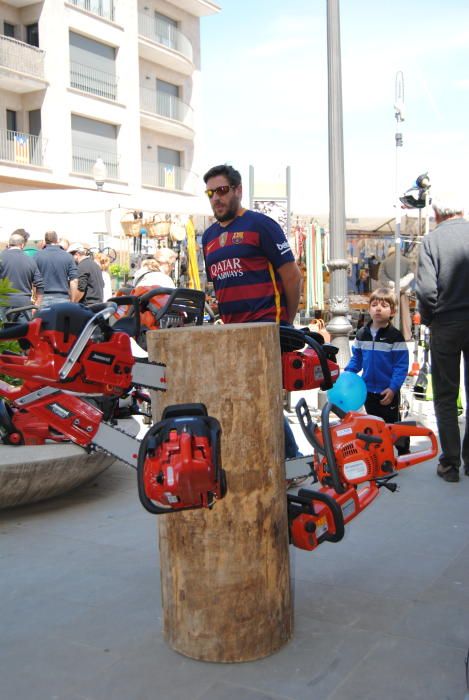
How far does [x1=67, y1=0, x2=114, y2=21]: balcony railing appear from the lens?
34688mm

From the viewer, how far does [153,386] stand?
3020mm

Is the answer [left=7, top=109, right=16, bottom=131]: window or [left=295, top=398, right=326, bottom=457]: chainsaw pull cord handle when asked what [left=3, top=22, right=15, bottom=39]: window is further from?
[left=295, top=398, right=326, bottom=457]: chainsaw pull cord handle

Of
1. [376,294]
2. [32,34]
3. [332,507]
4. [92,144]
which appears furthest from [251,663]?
[32,34]

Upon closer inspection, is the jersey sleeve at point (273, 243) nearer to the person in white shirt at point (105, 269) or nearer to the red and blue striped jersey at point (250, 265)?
the red and blue striped jersey at point (250, 265)

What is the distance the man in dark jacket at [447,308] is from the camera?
18.5 feet

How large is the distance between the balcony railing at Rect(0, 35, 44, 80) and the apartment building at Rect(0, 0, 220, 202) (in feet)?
0.13

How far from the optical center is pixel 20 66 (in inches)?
1251

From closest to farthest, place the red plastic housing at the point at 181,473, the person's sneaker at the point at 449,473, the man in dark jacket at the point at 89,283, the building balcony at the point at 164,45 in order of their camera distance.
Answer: the red plastic housing at the point at 181,473 < the person's sneaker at the point at 449,473 < the man in dark jacket at the point at 89,283 < the building balcony at the point at 164,45

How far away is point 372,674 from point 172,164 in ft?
132

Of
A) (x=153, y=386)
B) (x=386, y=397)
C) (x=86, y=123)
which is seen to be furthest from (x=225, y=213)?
(x=86, y=123)

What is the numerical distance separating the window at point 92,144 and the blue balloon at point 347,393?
31620mm

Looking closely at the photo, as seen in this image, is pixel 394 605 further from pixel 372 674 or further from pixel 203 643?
pixel 203 643

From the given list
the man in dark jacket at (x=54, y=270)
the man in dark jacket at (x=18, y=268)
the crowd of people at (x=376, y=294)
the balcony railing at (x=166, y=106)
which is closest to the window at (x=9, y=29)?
the balcony railing at (x=166, y=106)

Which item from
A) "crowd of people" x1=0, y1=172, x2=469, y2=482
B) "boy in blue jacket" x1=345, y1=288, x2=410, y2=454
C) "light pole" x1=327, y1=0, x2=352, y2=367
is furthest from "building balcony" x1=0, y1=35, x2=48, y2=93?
"boy in blue jacket" x1=345, y1=288, x2=410, y2=454
